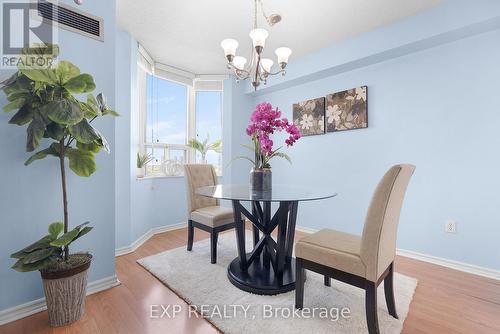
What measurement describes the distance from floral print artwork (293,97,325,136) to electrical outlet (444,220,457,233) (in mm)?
1702

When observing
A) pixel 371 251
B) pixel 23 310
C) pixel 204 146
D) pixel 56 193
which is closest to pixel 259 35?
pixel 371 251

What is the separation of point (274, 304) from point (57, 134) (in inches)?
69.8

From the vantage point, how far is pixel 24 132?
4.90ft

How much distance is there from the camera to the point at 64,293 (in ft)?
4.55

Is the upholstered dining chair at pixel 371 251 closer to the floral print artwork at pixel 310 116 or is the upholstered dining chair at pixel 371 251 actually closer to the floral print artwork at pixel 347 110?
the floral print artwork at pixel 347 110

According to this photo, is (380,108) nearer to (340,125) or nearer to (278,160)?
(340,125)

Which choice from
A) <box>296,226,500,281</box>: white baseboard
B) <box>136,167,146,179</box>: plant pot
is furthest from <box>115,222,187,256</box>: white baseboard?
<box>296,226,500,281</box>: white baseboard

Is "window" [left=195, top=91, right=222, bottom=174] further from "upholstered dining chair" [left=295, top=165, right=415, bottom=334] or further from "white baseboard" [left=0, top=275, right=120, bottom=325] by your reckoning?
"upholstered dining chair" [left=295, top=165, right=415, bottom=334]

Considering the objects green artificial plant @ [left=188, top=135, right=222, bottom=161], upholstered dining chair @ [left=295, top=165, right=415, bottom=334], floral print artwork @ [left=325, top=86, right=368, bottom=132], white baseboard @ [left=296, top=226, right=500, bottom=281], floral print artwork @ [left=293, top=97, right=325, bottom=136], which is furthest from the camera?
green artificial plant @ [left=188, top=135, right=222, bottom=161]

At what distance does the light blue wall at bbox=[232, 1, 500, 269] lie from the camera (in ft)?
6.86

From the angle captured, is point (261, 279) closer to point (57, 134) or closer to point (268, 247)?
point (268, 247)

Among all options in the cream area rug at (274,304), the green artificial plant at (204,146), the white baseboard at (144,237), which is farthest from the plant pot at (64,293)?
the green artificial plant at (204,146)

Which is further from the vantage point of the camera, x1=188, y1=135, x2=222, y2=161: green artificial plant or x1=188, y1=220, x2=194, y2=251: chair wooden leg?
x1=188, y1=135, x2=222, y2=161: green artificial plant

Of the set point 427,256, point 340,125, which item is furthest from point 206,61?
point 427,256
